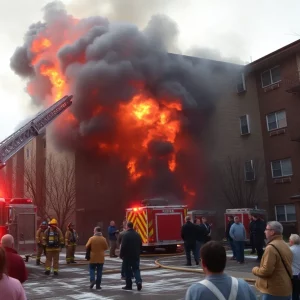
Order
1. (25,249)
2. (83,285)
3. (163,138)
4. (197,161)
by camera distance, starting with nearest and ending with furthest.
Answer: (83,285), (25,249), (163,138), (197,161)

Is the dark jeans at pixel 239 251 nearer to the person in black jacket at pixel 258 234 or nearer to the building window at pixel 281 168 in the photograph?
the person in black jacket at pixel 258 234

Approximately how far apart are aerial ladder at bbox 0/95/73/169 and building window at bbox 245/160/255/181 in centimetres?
1226

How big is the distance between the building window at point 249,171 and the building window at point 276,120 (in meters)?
2.44

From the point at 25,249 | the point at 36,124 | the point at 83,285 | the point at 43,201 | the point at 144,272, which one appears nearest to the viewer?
A: the point at 83,285

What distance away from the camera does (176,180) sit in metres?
21.8

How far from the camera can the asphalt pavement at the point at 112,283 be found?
7.52 metres

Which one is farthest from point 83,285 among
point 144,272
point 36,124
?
point 36,124

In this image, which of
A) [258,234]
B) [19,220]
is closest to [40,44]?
[19,220]

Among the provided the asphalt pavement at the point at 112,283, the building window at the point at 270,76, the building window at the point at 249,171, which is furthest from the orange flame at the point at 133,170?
the building window at the point at 270,76

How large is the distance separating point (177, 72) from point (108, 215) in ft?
31.1

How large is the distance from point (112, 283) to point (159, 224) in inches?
259

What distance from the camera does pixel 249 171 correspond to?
80.9ft

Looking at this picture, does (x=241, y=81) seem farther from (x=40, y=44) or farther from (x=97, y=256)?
(x=97, y=256)

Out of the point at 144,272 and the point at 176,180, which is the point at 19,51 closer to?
the point at 176,180
